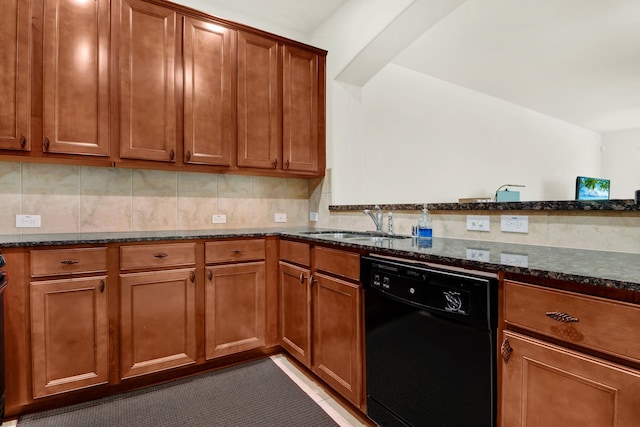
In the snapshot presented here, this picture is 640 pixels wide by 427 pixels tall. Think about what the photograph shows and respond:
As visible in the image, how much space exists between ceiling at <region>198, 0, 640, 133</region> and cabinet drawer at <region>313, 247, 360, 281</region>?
1.66 metres

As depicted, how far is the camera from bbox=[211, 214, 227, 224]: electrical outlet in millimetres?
2725

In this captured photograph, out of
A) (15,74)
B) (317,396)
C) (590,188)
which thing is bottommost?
(317,396)

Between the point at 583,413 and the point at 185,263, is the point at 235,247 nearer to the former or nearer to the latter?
the point at 185,263

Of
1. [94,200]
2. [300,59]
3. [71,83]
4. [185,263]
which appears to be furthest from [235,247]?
[300,59]

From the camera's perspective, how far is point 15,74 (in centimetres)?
184

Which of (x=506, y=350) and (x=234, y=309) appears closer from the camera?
(x=506, y=350)

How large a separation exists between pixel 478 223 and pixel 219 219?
1.93 metres

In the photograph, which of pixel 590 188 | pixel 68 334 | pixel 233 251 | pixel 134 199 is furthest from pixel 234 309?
pixel 590 188

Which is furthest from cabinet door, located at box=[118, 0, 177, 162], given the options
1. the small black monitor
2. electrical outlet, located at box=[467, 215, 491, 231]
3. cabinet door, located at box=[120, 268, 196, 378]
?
the small black monitor

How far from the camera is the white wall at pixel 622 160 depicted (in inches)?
279

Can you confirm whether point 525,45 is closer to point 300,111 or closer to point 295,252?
point 300,111

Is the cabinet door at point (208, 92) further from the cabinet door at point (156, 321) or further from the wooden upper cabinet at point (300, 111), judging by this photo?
the cabinet door at point (156, 321)

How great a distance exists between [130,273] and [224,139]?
1.10 metres

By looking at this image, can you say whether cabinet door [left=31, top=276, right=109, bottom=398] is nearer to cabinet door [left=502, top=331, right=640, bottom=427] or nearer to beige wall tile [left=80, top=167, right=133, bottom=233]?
beige wall tile [left=80, top=167, right=133, bottom=233]
